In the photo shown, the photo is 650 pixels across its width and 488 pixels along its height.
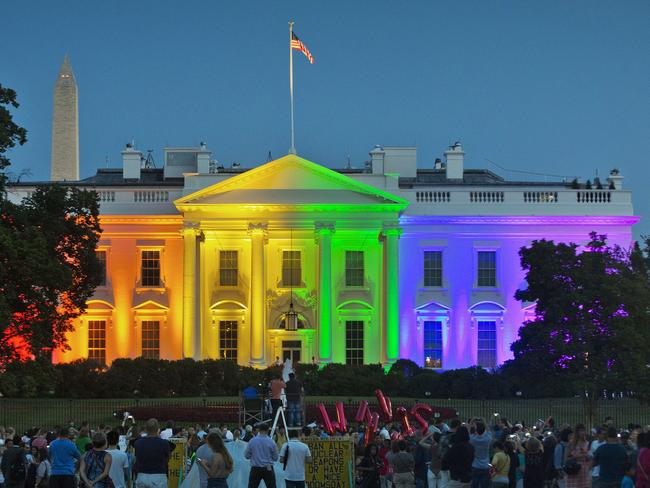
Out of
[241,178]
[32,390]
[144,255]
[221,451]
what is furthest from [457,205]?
[221,451]

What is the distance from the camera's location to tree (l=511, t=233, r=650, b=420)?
177ft

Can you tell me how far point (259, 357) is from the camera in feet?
223

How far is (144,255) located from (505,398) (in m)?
20.8

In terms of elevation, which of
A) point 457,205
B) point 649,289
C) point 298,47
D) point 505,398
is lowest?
point 505,398

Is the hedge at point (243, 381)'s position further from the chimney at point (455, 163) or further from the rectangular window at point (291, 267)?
the chimney at point (455, 163)

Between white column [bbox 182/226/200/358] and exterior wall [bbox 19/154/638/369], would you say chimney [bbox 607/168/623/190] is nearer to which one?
exterior wall [bbox 19/154/638/369]

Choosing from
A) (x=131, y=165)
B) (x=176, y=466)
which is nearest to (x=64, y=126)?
(x=131, y=165)

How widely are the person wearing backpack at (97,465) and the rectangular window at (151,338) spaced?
48.1 metres

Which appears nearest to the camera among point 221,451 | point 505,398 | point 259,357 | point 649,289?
point 221,451

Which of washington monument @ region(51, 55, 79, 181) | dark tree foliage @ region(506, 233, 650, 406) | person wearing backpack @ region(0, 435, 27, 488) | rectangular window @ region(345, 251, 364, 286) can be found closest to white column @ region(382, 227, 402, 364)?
rectangular window @ region(345, 251, 364, 286)

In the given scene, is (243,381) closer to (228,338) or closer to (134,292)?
(228,338)

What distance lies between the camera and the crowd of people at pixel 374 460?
2266 centimetres

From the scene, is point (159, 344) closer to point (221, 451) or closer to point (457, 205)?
point (457, 205)

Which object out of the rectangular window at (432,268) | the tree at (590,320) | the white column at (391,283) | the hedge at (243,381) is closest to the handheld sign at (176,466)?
the tree at (590,320)
